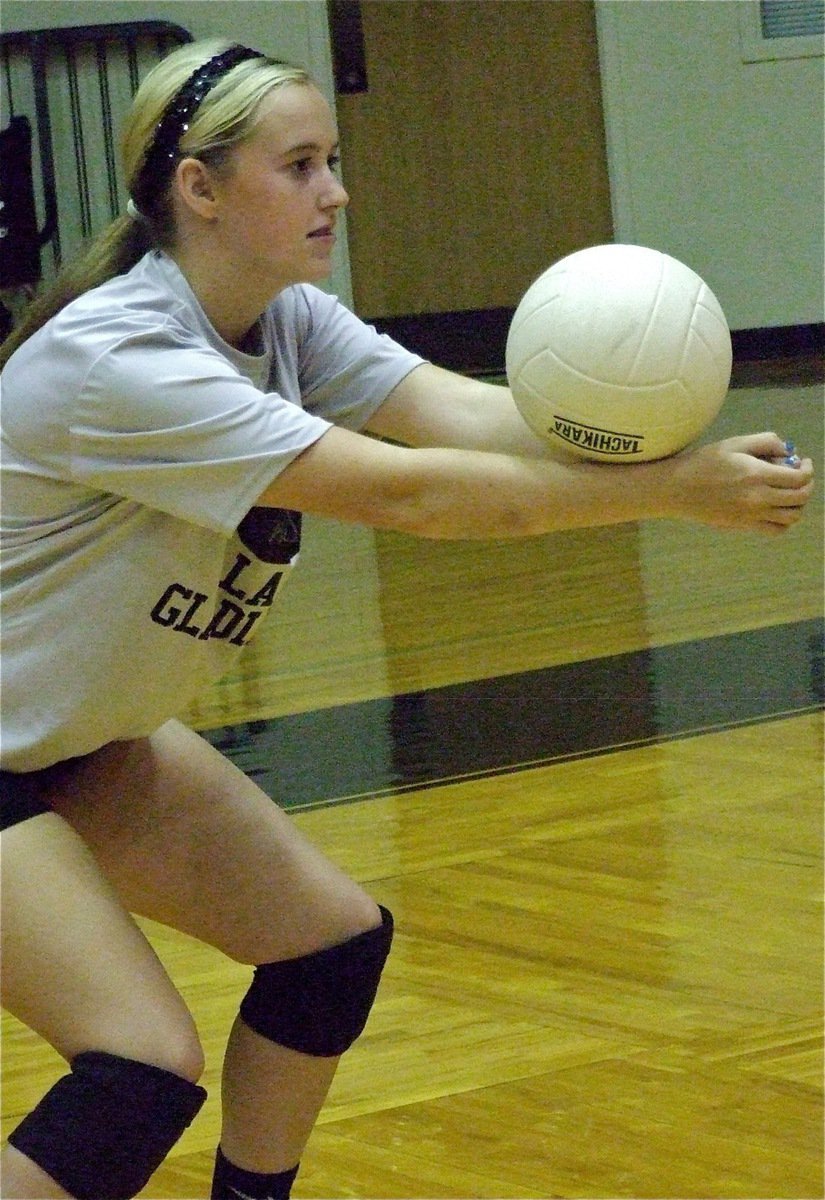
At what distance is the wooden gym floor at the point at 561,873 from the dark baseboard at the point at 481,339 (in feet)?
16.2

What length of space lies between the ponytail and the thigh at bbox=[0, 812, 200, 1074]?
1.60 ft

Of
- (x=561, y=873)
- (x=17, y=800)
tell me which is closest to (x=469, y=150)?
(x=561, y=873)

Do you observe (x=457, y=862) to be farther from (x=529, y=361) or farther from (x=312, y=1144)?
(x=529, y=361)

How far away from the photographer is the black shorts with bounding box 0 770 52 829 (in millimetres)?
1570

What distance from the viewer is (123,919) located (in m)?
1.54

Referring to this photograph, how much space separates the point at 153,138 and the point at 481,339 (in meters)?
8.60

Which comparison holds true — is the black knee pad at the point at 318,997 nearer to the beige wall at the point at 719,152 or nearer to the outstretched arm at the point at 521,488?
the outstretched arm at the point at 521,488

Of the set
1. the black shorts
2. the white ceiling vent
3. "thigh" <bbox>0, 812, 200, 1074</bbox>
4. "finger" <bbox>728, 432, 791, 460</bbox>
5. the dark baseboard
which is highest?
the white ceiling vent

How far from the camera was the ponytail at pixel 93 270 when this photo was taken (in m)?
1.70

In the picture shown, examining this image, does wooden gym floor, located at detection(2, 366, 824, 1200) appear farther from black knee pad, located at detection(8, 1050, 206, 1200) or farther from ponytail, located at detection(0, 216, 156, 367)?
ponytail, located at detection(0, 216, 156, 367)

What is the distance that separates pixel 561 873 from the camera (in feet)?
9.24

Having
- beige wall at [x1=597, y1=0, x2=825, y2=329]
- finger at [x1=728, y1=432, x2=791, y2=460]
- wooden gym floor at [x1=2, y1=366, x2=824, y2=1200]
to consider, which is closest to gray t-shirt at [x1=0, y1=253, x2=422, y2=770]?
finger at [x1=728, y1=432, x2=791, y2=460]

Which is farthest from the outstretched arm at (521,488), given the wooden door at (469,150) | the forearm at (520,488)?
the wooden door at (469,150)

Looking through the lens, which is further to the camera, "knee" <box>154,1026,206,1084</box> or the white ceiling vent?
the white ceiling vent
